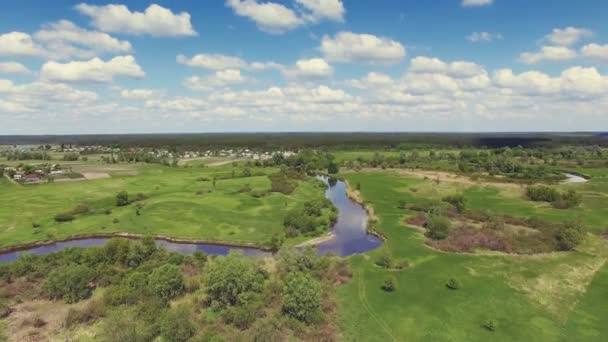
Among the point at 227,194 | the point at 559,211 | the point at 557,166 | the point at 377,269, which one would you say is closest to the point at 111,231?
the point at 227,194

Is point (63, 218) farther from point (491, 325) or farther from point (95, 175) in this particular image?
point (491, 325)

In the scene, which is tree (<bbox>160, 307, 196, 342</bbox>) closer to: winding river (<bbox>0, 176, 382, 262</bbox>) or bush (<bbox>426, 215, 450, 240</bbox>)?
winding river (<bbox>0, 176, 382, 262</bbox>)

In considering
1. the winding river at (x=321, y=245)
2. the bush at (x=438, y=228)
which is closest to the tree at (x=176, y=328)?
the winding river at (x=321, y=245)

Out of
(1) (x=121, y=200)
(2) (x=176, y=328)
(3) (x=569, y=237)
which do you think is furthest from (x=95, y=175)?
(3) (x=569, y=237)

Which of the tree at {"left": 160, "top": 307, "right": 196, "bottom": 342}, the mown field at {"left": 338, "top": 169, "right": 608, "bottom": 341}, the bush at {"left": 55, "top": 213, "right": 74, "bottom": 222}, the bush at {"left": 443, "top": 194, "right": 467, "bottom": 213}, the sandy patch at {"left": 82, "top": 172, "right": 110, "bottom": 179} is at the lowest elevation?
the mown field at {"left": 338, "top": 169, "right": 608, "bottom": 341}

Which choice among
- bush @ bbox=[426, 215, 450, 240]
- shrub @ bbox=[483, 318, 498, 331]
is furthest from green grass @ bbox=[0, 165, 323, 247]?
shrub @ bbox=[483, 318, 498, 331]

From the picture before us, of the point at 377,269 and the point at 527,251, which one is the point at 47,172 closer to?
the point at 377,269
